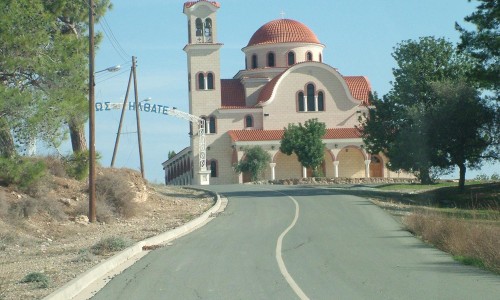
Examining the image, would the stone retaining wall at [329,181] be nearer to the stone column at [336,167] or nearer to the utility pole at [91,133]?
the stone column at [336,167]

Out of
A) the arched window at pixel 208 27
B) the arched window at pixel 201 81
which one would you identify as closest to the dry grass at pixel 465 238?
the arched window at pixel 201 81

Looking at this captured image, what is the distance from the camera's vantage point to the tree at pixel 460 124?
147ft

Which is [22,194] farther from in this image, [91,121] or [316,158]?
[316,158]

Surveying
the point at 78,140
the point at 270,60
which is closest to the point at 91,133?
the point at 78,140

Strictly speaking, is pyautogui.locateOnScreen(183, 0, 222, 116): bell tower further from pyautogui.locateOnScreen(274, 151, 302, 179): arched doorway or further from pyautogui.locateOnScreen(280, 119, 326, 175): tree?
pyautogui.locateOnScreen(280, 119, 326, 175): tree

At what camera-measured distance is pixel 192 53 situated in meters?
84.2

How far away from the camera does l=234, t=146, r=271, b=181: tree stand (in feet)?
254

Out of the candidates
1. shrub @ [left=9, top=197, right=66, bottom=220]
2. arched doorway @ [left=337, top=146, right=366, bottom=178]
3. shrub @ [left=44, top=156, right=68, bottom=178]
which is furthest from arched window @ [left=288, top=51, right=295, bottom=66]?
shrub @ [left=9, top=197, right=66, bottom=220]

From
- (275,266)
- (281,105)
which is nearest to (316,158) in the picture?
(281,105)

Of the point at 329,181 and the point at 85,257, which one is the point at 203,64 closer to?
the point at 329,181

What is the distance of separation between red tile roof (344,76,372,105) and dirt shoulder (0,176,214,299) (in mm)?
48808

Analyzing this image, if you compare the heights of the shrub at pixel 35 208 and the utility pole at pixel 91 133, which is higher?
the utility pole at pixel 91 133

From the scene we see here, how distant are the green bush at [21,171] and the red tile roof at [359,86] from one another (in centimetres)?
6199

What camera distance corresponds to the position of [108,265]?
53.9 feet
